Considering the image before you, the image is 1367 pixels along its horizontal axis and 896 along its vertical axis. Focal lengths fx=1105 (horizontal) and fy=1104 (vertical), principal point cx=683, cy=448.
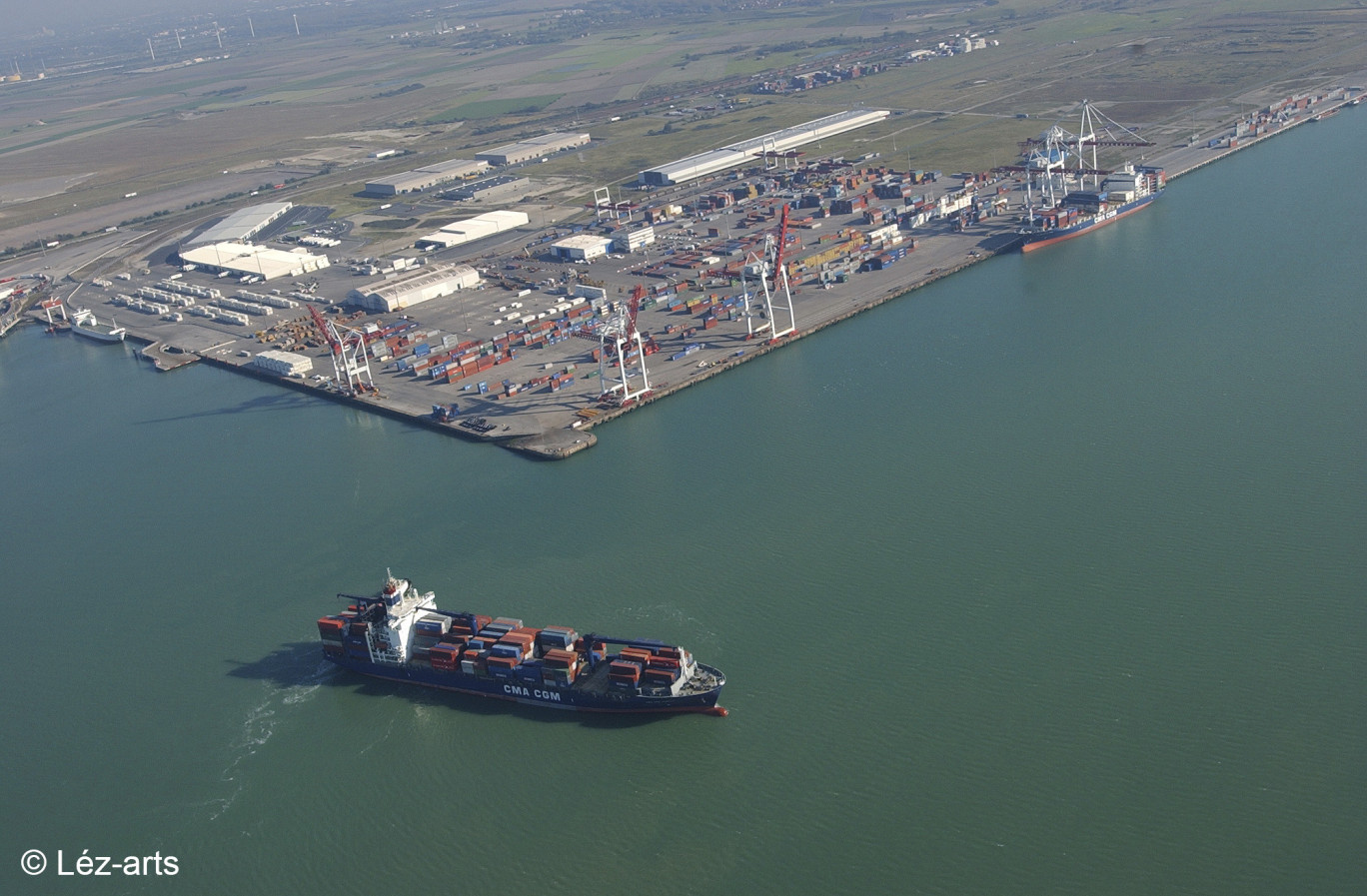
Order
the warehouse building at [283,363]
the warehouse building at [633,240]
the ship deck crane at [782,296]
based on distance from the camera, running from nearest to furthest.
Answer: the ship deck crane at [782,296]
the warehouse building at [283,363]
the warehouse building at [633,240]

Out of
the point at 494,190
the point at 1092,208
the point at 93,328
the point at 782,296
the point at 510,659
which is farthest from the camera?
the point at 494,190

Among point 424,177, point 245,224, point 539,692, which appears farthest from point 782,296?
point 424,177

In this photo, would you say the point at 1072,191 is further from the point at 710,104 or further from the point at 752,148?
the point at 710,104

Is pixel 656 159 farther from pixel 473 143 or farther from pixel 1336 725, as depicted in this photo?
pixel 1336 725

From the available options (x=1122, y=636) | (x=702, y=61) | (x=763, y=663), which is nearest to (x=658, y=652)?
(x=763, y=663)

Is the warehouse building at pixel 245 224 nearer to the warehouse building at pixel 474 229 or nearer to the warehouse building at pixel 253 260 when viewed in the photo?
the warehouse building at pixel 253 260

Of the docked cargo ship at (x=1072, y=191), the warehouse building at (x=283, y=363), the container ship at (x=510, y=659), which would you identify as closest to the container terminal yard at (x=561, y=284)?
the warehouse building at (x=283, y=363)

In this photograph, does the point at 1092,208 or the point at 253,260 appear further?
the point at 253,260
